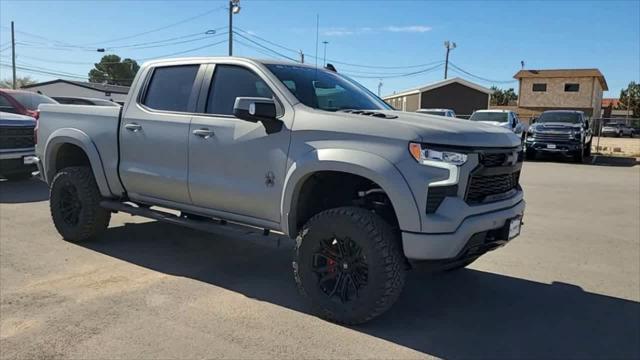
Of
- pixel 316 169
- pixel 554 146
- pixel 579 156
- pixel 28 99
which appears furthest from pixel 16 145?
pixel 579 156

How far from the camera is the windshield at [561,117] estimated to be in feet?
66.5

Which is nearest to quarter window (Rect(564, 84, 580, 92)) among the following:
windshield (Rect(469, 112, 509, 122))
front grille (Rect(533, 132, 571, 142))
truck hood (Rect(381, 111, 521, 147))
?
windshield (Rect(469, 112, 509, 122))

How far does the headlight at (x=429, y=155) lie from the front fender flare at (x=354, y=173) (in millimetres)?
172

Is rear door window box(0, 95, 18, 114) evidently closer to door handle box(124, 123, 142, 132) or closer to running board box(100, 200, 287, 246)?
running board box(100, 200, 287, 246)

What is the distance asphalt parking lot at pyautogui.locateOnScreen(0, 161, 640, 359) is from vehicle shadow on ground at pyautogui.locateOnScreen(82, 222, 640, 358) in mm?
14

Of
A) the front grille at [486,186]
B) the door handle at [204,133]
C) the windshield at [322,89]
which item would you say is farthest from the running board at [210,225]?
the front grille at [486,186]

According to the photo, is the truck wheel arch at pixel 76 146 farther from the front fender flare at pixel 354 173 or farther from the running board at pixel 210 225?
the front fender flare at pixel 354 173

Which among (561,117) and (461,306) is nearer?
(461,306)

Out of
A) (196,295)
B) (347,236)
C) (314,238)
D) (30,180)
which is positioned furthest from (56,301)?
(30,180)

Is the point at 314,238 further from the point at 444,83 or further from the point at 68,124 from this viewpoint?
the point at 444,83

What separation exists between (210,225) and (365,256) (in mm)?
1646

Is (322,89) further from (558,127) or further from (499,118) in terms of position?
(499,118)

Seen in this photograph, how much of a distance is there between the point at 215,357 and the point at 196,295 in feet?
3.90

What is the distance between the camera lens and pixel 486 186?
3992mm
